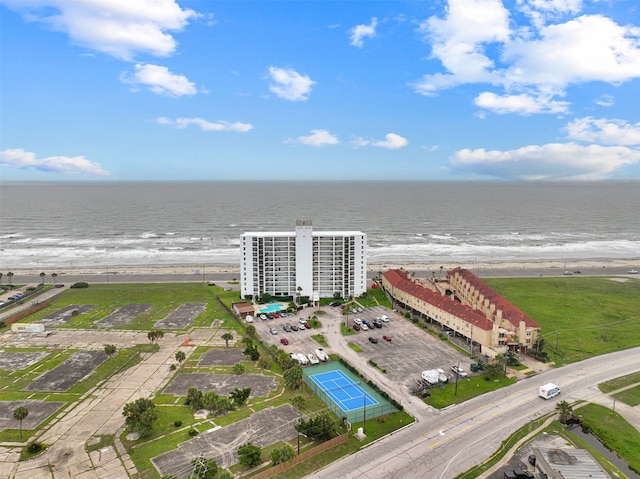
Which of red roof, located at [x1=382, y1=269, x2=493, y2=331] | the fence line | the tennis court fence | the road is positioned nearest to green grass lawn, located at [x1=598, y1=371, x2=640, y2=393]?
the road

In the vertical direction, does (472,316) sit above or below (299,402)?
above

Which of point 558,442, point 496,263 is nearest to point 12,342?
point 558,442

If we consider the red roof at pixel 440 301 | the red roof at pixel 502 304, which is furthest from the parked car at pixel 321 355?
the red roof at pixel 502 304

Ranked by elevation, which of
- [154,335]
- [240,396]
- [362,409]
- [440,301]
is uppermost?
[440,301]

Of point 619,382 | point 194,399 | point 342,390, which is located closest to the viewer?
point 194,399

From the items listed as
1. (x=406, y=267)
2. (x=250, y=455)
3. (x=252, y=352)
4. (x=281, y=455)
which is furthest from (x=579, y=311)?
(x=250, y=455)

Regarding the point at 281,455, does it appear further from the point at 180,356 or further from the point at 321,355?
the point at 180,356
